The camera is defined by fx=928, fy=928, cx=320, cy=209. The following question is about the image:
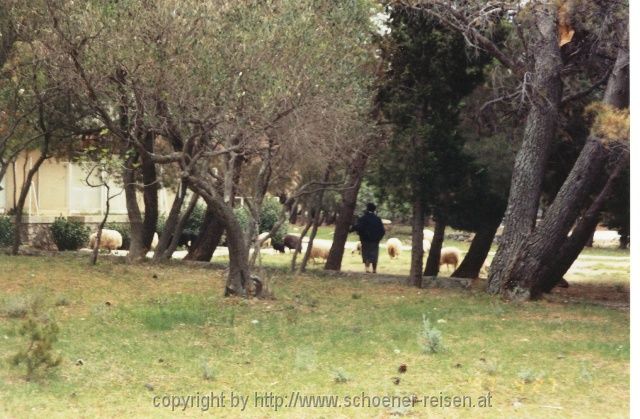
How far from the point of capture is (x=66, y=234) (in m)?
26.2

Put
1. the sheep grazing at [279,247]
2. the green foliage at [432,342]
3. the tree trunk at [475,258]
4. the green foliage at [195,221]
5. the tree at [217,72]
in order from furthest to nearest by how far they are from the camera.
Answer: the sheep grazing at [279,247] → the green foliage at [195,221] → the tree trunk at [475,258] → the tree at [217,72] → the green foliage at [432,342]

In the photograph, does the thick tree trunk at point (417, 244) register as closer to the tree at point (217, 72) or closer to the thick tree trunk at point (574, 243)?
the thick tree trunk at point (574, 243)

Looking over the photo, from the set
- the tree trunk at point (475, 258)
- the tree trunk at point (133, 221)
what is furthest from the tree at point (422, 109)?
the tree trunk at point (133, 221)

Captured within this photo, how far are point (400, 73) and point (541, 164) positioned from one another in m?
3.32

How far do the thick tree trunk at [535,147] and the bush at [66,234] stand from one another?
14432mm

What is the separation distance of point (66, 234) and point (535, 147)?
15.4m

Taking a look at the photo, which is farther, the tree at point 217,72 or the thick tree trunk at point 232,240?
the thick tree trunk at point 232,240

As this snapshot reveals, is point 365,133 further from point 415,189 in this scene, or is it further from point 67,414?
point 67,414

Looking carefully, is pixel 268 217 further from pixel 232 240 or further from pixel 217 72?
pixel 217 72

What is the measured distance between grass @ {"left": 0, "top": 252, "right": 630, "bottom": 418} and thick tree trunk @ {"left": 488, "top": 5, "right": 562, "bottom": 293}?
1088 millimetres

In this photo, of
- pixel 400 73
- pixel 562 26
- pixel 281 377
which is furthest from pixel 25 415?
pixel 400 73

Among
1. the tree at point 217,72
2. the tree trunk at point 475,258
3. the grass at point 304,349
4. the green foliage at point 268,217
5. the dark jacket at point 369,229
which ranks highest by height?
the tree at point 217,72

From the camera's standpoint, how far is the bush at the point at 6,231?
24359mm

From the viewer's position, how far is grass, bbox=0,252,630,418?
7.76m
